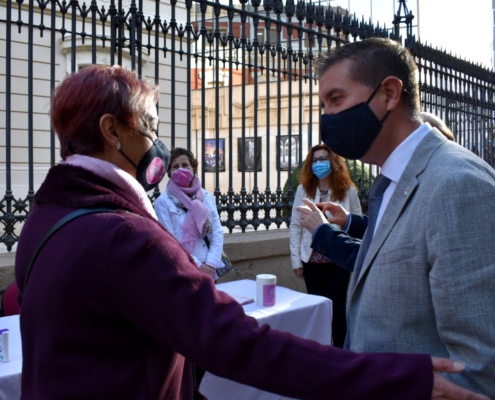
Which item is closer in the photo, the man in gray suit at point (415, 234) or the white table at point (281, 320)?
the man in gray suit at point (415, 234)

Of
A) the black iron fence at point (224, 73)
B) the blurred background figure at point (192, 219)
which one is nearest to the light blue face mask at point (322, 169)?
the black iron fence at point (224, 73)

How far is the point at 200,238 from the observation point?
4.61 meters

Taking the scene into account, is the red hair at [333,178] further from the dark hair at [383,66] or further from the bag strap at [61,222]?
the bag strap at [61,222]

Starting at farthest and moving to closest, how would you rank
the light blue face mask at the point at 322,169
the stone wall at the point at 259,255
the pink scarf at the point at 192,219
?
the stone wall at the point at 259,255 < the light blue face mask at the point at 322,169 < the pink scarf at the point at 192,219

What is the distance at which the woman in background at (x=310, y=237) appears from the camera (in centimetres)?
489

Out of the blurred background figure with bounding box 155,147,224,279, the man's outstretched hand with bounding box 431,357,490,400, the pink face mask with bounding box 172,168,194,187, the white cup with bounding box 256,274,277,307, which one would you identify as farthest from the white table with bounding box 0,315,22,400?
the pink face mask with bounding box 172,168,194,187

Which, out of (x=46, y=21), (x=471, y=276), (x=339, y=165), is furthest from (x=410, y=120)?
(x=46, y=21)

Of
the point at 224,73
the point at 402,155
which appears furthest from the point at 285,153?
the point at 402,155

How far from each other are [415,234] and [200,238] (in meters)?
3.39

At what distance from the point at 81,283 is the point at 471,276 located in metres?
A: 0.91

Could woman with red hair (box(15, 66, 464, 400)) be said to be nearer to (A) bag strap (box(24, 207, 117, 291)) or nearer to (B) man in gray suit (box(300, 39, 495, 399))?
(A) bag strap (box(24, 207, 117, 291))

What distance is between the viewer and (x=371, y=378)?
1.21m

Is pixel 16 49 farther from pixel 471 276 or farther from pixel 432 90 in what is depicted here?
pixel 471 276

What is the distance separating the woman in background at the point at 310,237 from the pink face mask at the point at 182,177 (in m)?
1.09
